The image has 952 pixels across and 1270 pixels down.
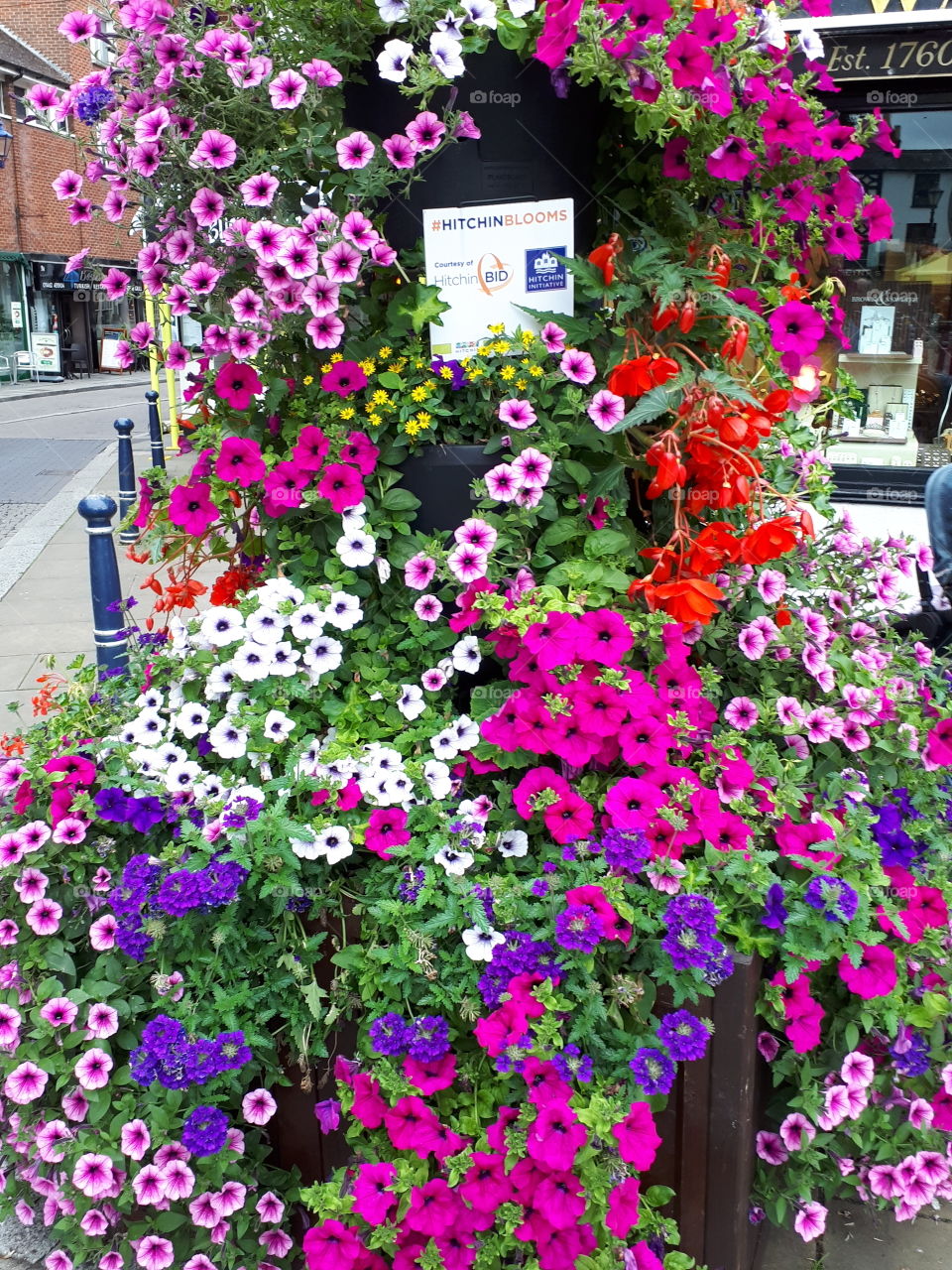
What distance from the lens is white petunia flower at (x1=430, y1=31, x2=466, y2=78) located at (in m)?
1.85

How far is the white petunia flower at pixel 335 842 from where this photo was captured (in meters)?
1.79

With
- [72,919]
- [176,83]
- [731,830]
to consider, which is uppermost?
[176,83]

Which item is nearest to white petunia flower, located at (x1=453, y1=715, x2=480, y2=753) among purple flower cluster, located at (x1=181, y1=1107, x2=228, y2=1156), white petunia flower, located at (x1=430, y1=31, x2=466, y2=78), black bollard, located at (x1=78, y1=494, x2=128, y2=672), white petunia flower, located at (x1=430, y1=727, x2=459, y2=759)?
white petunia flower, located at (x1=430, y1=727, x2=459, y2=759)

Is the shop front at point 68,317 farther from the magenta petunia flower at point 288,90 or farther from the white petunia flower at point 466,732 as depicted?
the white petunia flower at point 466,732

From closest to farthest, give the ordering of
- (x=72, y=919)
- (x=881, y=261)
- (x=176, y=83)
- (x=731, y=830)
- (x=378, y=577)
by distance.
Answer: (x=731, y=830) < (x=72, y=919) < (x=176, y=83) < (x=378, y=577) < (x=881, y=261)

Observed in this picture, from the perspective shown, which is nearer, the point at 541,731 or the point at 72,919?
the point at 541,731

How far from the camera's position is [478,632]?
2.18 m

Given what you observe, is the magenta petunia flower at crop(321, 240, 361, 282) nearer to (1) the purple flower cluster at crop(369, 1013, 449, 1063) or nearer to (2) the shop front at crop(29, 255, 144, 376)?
(1) the purple flower cluster at crop(369, 1013, 449, 1063)

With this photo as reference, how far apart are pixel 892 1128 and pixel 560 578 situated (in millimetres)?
1173

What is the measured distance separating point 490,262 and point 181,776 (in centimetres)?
122

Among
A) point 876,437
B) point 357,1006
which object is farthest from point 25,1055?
point 876,437

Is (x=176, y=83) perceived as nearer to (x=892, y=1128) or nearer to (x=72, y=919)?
(x=72, y=919)

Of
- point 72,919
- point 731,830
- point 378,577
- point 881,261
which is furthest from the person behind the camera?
point 881,261

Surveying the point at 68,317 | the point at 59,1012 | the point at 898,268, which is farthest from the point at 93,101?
the point at 68,317
